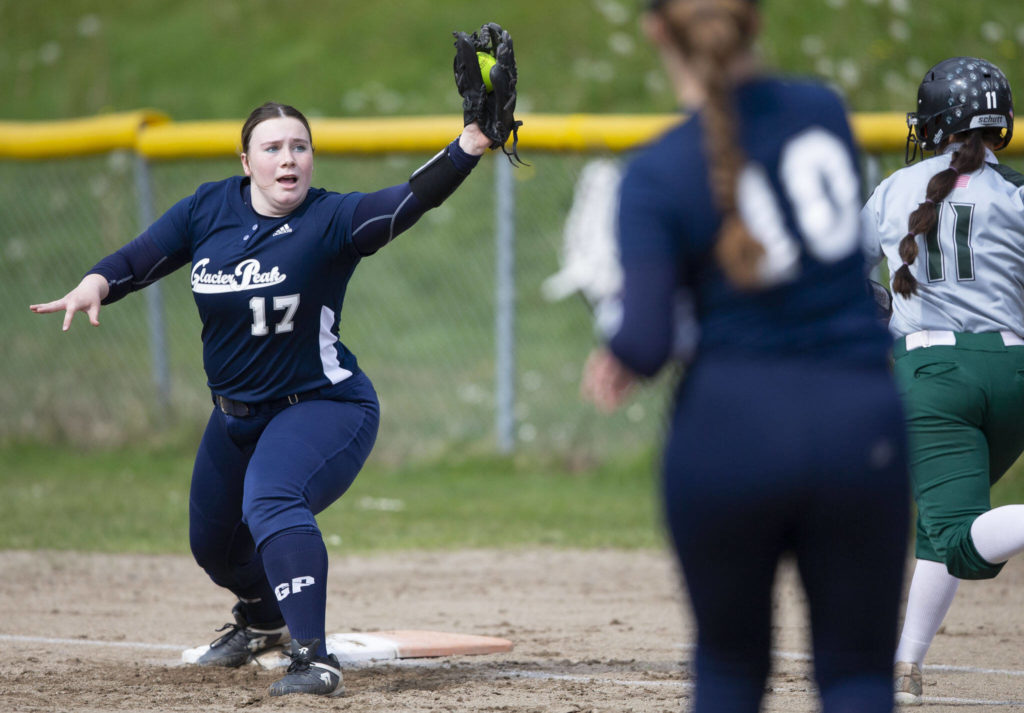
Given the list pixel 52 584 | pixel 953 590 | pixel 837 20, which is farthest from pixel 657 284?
pixel 837 20

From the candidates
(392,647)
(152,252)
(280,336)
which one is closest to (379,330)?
(392,647)

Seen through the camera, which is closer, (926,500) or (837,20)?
(926,500)

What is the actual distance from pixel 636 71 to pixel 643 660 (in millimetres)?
13328

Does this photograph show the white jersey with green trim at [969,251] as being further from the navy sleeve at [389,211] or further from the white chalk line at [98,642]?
the white chalk line at [98,642]

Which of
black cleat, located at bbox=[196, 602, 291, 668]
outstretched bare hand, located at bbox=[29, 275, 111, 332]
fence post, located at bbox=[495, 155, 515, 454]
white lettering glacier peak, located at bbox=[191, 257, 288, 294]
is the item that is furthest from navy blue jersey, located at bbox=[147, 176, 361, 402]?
fence post, located at bbox=[495, 155, 515, 454]

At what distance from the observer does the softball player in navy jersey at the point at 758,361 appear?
2221 mm

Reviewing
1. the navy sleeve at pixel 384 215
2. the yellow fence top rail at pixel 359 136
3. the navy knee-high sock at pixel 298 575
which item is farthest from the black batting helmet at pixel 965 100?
the yellow fence top rail at pixel 359 136

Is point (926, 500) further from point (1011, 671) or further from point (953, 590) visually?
point (1011, 671)

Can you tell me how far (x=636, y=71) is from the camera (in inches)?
680

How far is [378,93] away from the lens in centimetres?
1784

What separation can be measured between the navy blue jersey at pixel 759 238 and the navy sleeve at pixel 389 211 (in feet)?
6.79

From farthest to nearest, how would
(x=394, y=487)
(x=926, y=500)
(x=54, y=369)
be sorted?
(x=54, y=369) < (x=394, y=487) < (x=926, y=500)

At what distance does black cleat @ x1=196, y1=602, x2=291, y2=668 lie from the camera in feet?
15.9

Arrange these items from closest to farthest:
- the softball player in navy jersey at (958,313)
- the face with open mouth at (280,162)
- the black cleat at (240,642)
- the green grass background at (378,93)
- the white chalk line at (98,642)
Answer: the softball player in navy jersey at (958,313), the face with open mouth at (280,162), the black cleat at (240,642), the white chalk line at (98,642), the green grass background at (378,93)
